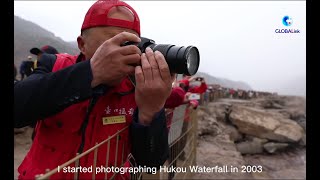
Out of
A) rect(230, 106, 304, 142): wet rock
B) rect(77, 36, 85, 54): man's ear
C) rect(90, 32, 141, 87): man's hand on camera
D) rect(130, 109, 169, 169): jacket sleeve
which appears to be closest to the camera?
rect(90, 32, 141, 87): man's hand on camera

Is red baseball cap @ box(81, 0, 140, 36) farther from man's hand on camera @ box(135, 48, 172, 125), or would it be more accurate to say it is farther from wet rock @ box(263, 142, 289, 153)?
wet rock @ box(263, 142, 289, 153)

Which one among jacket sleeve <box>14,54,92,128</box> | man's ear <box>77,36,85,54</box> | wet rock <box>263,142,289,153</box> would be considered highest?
man's ear <box>77,36,85,54</box>

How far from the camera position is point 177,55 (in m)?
0.99

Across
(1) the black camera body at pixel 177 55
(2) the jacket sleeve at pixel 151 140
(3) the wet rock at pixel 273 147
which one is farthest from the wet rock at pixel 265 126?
(1) the black camera body at pixel 177 55

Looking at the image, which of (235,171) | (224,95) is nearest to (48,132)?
(235,171)

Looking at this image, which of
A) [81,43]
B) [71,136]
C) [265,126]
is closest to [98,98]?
[71,136]

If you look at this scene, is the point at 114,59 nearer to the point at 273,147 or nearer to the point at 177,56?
the point at 177,56

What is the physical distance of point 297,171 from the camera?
7582 mm

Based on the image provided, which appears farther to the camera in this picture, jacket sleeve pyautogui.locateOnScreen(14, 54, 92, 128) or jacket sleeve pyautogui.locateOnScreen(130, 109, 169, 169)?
jacket sleeve pyautogui.locateOnScreen(130, 109, 169, 169)

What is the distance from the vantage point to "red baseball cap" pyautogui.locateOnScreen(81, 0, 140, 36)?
3.75 ft

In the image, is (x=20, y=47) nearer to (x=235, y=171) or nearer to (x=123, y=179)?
(x=235, y=171)

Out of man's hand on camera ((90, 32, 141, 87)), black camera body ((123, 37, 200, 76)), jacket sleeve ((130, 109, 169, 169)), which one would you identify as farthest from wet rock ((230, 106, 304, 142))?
man's hand on camera ((90, 32, 141, 87))

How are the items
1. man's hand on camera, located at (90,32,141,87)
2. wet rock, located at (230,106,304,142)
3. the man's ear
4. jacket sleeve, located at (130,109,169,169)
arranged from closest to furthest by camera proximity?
man's hand on camera, located at (90,32,141,87) → jacket sleeve, located at (130,109,169,169) → the man's ear → wet rock, located at (230,106,304,142)

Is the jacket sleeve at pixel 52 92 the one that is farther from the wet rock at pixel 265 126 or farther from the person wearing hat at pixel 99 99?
the wet rock at pixel 265 126
